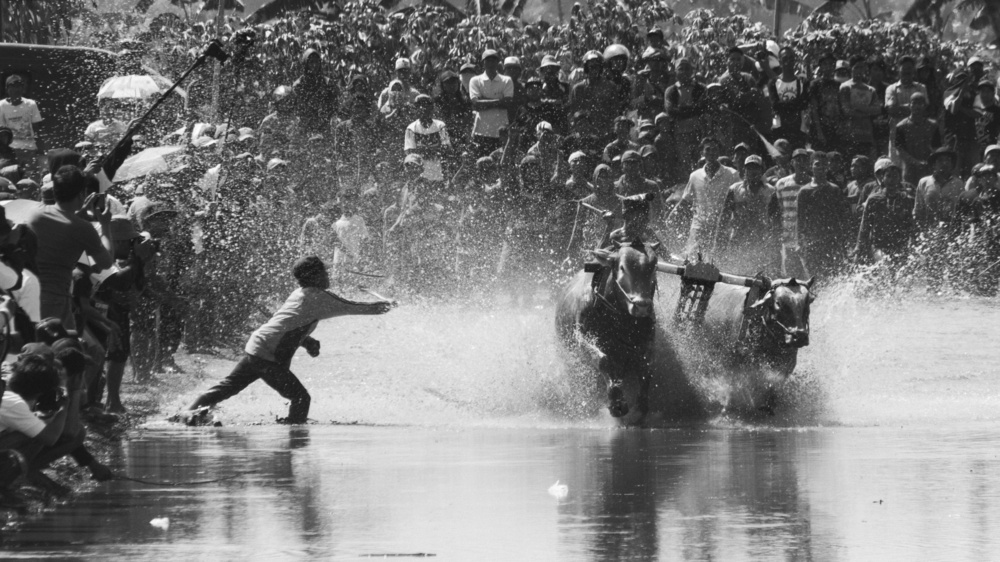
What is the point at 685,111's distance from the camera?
19719mm

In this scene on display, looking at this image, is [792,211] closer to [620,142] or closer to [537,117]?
[620,142]

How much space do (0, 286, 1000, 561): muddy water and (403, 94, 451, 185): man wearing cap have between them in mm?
3187

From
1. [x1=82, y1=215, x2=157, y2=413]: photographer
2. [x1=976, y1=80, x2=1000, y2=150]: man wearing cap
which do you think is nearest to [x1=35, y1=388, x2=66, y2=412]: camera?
[x1=82, y1=215, x2=157, y2=413]: photographer

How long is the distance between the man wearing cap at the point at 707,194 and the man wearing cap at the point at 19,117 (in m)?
7.81

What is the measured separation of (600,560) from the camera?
742 cm

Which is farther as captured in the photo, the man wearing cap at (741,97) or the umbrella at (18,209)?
the man wearing cap at (741,97)

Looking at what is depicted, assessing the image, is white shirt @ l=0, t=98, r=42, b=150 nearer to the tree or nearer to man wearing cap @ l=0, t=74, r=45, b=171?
man wearing cap @ l=0, t=74, r=45, b=171

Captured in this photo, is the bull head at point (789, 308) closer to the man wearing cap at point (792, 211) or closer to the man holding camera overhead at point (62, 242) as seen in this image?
the man wearing cap at point (792, 211)

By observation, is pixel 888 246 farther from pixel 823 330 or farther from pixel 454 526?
pixel 454 526

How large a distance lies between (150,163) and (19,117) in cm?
409

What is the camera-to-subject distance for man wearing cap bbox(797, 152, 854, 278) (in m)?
18.9

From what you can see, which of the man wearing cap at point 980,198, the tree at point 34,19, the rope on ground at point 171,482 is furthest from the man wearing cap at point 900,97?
the tree at point 34,19

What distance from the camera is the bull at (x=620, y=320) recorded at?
13961 millimetres

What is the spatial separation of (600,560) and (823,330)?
30.0ft
